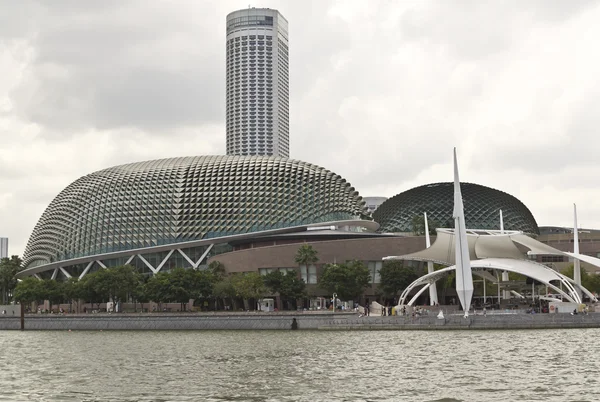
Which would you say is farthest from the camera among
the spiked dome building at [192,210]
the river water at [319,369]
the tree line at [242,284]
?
the spiked dome building at [192,210]

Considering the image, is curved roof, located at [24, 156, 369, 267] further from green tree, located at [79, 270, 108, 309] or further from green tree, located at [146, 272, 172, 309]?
green tree, located at [146, 272, 172, 309]

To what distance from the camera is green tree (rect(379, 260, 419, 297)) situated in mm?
113562

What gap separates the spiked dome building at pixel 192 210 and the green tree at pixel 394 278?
92.7ft

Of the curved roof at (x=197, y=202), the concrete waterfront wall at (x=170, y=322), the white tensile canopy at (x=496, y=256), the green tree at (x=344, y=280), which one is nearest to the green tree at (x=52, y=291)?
the curved roof at (x=197, y=202)

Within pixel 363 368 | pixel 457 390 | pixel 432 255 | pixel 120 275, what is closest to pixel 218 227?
pixel 120 275

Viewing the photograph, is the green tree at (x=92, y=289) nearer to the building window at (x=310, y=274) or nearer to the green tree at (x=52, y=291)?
the green tree at (x=52, y=291)

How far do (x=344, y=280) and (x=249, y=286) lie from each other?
11815 millimetres

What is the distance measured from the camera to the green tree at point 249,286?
366 ft

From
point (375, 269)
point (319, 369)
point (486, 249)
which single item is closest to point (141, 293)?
point (375, 269)

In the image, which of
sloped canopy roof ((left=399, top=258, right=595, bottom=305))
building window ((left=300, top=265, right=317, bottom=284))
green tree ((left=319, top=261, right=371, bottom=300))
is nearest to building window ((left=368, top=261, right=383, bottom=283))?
building window ((left=300, top=265, right=317, bottom=284))

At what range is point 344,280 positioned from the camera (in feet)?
361

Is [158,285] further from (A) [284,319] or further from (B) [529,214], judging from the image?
(B) [529,214]

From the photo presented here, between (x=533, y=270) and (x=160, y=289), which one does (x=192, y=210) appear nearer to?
(x=160, y=289)

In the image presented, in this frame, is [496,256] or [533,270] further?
[496,256]
